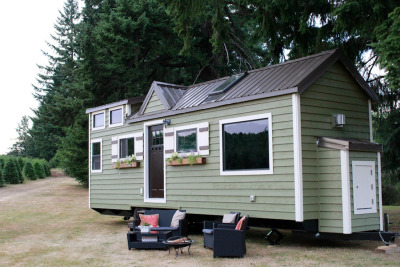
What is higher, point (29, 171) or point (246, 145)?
point (246, 145)

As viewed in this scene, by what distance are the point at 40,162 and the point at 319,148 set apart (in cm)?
3050

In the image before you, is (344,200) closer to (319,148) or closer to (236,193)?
(319,148)

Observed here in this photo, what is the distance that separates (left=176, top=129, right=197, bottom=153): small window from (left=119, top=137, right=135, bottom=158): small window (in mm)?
2233

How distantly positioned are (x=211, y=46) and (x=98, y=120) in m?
→ 9.07

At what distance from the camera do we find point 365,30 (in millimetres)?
9359

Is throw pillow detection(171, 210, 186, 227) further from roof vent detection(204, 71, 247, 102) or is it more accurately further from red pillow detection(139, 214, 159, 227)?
roof vent detection(204, 71, 247, 102)

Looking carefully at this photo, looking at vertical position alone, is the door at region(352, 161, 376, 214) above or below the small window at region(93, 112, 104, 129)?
below

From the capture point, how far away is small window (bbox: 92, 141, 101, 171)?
→ 48.2 feet

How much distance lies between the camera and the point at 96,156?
→ 48.8 ft

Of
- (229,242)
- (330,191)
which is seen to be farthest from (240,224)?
(330,191)

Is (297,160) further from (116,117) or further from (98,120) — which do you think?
(98,120)

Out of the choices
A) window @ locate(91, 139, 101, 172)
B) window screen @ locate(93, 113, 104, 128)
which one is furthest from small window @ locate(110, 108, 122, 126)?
window @ locate(91, 139, 101, 172)

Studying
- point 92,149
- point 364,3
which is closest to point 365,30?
point 364,3

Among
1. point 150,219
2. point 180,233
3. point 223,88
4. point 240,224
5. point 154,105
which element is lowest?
point 180,233
